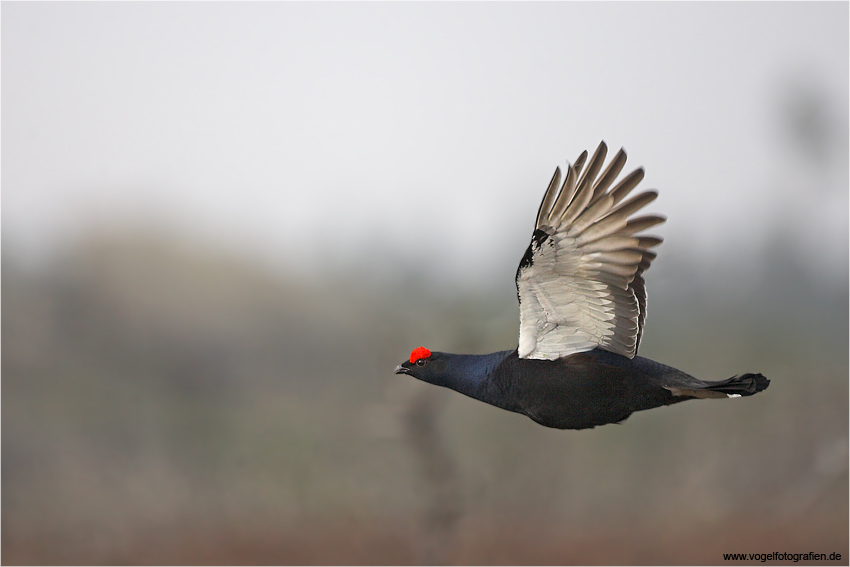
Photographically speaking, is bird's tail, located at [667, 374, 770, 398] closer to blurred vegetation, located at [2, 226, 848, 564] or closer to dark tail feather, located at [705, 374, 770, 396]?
dark tail feather, located at [705, 374, 770, 396]

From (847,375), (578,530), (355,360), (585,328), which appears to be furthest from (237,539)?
(585,328)

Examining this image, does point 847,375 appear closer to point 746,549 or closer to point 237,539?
point 746,549

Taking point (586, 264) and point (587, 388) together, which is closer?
point (586, 264)

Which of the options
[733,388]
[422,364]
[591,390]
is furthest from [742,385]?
[422,364]

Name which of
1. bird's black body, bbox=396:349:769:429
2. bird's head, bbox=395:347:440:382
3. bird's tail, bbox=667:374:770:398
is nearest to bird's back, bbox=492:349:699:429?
bird's black body, bbox=396:349:769:429

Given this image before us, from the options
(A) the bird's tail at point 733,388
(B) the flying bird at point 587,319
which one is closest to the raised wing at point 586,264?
(B) the flying bird at point 587,319

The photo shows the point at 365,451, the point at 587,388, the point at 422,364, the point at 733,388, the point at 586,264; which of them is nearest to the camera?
the point at 733,388

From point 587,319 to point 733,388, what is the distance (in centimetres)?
90

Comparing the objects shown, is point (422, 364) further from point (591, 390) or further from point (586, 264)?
point (586, 264)

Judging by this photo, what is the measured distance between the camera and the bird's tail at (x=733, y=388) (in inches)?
172

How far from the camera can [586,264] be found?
4.61m

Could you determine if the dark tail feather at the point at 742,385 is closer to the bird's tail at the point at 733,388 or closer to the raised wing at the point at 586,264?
the bird's tail at the point at 733,388

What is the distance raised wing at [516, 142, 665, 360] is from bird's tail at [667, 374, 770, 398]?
0.44 m

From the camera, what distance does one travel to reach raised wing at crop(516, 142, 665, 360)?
449 centimetres
